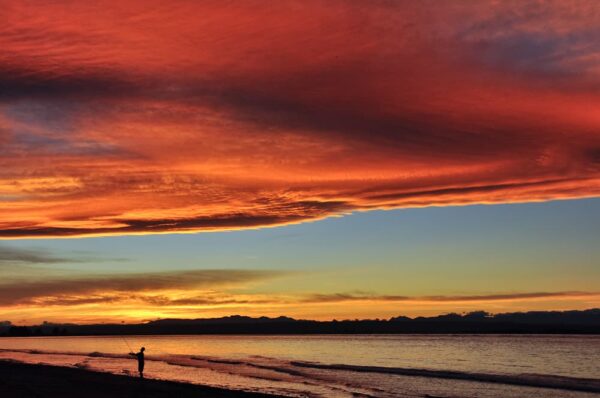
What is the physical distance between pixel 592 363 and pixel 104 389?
193ft

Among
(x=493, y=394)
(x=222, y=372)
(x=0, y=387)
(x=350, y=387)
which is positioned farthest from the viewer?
(x=222, y=372)

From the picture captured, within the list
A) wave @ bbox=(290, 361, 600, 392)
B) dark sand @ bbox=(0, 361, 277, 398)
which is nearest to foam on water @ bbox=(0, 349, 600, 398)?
wave @ bbox=(290, 361, 600, 392)

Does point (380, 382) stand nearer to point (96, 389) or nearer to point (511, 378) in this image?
point (511, 378)

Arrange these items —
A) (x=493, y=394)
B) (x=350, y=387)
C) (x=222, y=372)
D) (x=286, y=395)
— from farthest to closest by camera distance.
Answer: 1. (x=222, y=372)
2. (x=350, y=387)
3. (x=493, y=394)
4. (x=286, y=395)

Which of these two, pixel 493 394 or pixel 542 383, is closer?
pixel 493 394

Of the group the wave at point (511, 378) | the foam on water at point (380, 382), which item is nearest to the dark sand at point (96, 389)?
the foam on water at point (380, 382)

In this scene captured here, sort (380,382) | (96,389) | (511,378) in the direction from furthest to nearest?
(511,378), (380,382), (96,389)

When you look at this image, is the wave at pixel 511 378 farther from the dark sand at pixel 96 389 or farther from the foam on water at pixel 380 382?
the dark sand at pixel 96 389

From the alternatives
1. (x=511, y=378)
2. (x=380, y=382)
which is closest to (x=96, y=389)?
(x=380, y=382)

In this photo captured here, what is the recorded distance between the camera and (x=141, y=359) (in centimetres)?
4938

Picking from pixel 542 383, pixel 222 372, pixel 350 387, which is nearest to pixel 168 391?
pixel 350 387

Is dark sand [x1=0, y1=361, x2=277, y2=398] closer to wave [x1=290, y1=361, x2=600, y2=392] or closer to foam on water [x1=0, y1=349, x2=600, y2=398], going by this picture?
foam on water [x1=0, y1=349, x2=600, y2=398]

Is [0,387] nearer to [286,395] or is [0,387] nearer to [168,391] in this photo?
[168,391]

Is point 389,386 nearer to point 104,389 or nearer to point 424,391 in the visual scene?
point 424,391
